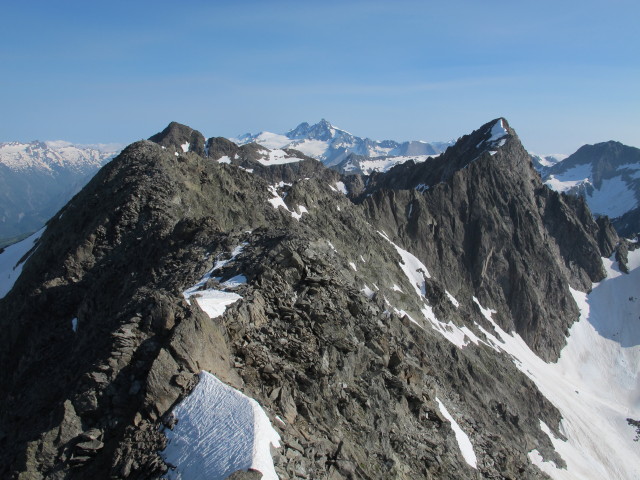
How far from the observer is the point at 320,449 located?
50.3ft

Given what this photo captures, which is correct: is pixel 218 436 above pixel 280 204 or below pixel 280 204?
below

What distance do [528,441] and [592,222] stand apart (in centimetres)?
10366

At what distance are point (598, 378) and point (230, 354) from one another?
11829cm

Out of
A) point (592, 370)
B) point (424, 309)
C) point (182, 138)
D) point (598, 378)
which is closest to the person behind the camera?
point (424, 309)

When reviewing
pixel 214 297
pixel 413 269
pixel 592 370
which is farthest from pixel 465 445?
pixel 592 370

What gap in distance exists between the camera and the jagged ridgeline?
14.1 meters

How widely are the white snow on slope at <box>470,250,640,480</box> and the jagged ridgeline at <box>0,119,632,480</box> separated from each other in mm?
5015

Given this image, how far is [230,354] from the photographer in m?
18.0

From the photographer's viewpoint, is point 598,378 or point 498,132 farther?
point 498,132

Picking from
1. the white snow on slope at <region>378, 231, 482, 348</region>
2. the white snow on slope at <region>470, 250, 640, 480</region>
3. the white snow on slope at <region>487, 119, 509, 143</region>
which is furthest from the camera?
the white snow on slope at <region>487, 119, 509, 143</region>

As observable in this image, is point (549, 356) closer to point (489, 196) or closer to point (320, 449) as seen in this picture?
point (489, 196)

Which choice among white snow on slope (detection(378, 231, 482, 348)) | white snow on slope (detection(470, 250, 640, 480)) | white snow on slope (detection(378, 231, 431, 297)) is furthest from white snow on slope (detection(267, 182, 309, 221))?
white snow on slope (detection(470, 250, 640, 480))

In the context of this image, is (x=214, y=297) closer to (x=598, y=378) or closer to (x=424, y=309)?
(x=424, y=309)

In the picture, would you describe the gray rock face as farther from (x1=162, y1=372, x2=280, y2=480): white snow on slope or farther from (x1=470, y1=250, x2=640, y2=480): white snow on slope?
(x1=162, y1=372, x2=280, y2=480): white snow on slope
